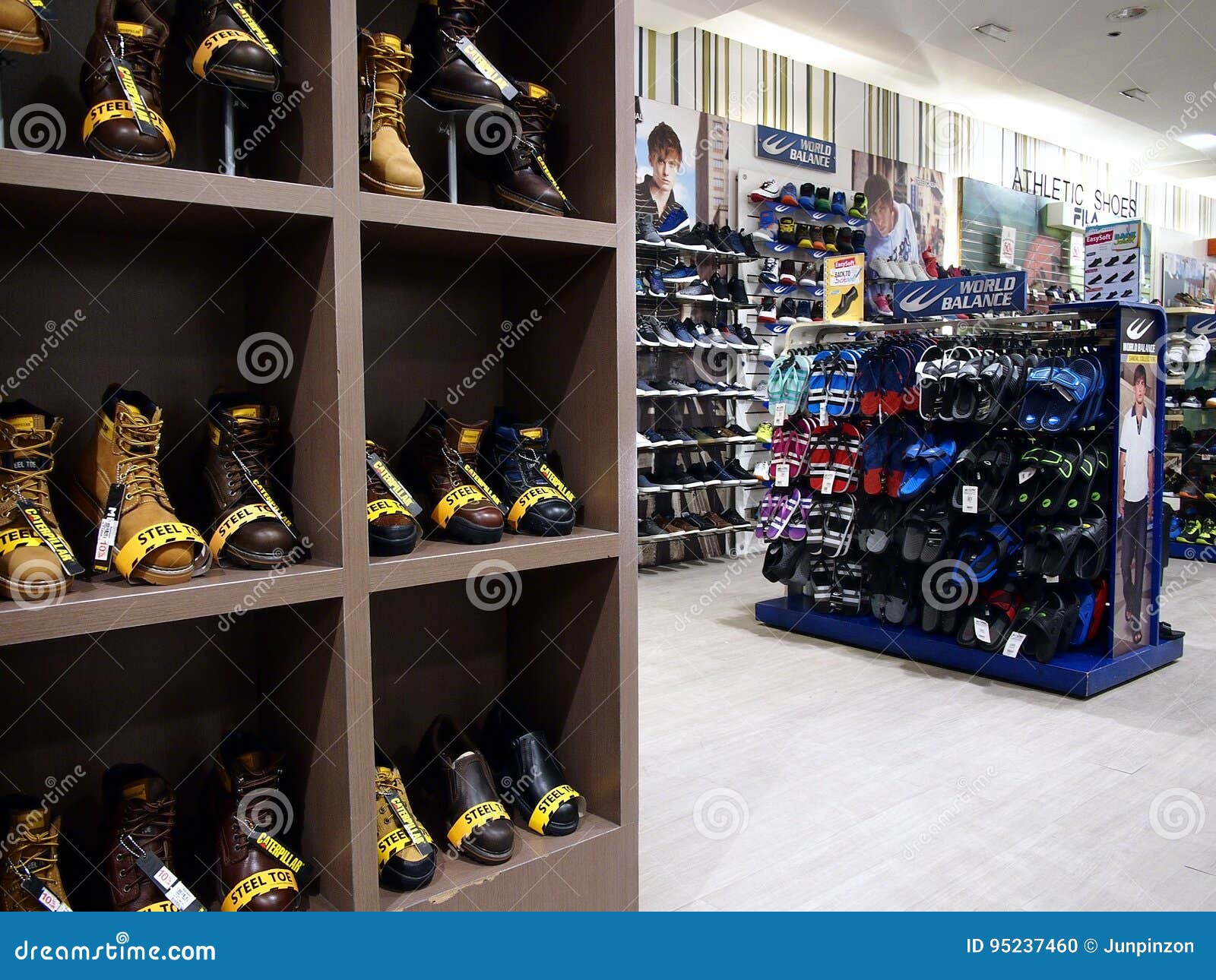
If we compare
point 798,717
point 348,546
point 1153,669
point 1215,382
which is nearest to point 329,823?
point 348,546

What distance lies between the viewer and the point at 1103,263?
4.33 metres

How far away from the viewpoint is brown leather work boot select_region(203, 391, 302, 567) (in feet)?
4.81

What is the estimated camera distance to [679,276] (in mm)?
6875

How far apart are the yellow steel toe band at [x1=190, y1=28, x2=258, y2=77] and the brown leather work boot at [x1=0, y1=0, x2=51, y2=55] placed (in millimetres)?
211

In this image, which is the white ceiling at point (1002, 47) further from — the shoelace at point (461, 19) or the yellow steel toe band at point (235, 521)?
the yellow steel toe band at point (235, 521)

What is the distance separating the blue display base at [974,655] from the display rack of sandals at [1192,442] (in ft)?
11.2

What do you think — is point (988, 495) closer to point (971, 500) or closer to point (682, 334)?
point (971, 500)

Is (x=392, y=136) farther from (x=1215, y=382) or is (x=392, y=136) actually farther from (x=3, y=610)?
(x=1215, y=382)

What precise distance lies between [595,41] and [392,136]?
474mm

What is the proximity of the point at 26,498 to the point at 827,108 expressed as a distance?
8430 mm

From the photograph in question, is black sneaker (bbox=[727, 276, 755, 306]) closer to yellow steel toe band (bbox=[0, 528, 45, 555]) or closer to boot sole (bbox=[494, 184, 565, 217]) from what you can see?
boot sole (bbox=[494, 184, 565, 217])

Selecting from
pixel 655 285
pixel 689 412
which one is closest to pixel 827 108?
pixel 655 285

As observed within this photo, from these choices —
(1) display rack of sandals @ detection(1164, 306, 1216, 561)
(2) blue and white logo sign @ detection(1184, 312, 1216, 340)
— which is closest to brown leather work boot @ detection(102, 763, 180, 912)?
(1) display rack of sandals @ detection(1164, 306, 1216, 561)

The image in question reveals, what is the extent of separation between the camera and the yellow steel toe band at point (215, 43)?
1.40 meters
